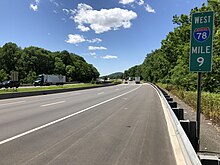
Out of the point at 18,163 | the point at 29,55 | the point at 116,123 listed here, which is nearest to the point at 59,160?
the point at 18,163

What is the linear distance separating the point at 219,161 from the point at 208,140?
410cm

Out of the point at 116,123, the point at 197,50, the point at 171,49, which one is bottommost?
the point at 116,123

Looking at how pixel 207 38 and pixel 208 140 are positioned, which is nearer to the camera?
pixel 207 38

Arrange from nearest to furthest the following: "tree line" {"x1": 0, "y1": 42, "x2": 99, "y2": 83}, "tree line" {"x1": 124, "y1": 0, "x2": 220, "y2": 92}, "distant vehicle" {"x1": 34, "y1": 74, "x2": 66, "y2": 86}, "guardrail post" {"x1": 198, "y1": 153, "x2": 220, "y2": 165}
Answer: "guardrail post" {"x1": 198, "y1": 153, "x2": 220, "y2": 165}, "tree line" {"x1": 124, "y1": 0, "x2": 220, "y2": 92}, "distant vehicle" {"x1": 34, "y1": 74, "x2": 66, "y2": 86}, "tree line" {"x1": 0, "y1": 42, "x2": 99, "y2": 83}

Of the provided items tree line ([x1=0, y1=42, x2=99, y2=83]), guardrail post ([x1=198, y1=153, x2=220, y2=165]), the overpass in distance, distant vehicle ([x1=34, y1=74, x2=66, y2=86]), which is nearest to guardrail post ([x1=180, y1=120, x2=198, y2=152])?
the overpass in distance

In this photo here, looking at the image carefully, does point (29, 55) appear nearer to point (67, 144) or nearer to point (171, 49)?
point (171, 49)

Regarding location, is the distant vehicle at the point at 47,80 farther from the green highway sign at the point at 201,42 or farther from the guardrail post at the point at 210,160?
the guardrail post at the point at 210,160

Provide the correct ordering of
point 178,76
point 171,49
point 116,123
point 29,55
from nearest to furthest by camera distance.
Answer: point 116,123
point 178,76
point 171,49
point 29,55

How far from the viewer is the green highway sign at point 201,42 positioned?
276 inches

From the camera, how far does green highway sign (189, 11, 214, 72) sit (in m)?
7.02

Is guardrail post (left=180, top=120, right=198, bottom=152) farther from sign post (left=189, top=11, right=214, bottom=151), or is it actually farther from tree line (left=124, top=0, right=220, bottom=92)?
tree line (left=124, top=0, right=220, bottom=92)

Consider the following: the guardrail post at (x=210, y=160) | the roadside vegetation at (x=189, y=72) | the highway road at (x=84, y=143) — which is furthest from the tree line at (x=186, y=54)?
the guardrail post at (x=210, y=160)

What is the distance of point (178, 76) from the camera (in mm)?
37938

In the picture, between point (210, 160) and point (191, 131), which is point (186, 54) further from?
point (210, 160)
